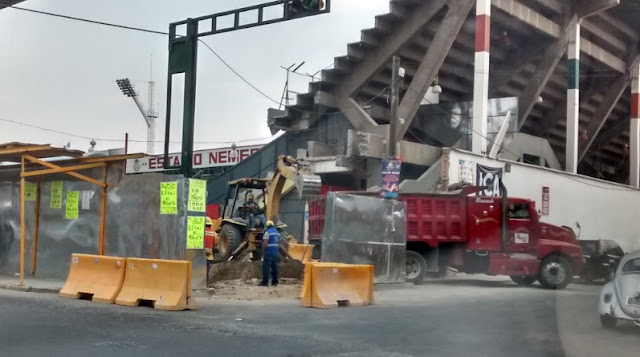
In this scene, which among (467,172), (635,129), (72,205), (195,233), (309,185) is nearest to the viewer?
(195,233)

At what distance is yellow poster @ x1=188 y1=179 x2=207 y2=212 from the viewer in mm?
14570

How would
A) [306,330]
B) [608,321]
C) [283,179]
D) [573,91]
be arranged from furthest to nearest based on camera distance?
[573,91], [283,179], [608,321], [306,330]

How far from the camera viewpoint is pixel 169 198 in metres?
14.7

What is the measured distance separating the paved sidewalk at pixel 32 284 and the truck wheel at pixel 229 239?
4348 millimetres

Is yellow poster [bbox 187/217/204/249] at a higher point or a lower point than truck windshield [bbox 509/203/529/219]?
lower

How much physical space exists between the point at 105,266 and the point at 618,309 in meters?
9.18

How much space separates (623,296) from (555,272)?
9001mm

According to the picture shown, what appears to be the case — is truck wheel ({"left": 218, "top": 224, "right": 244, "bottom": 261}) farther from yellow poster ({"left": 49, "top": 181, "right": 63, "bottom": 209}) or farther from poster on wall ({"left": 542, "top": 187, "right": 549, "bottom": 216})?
poster on wall ({"left": 542, "top": 187, "right": 549, "bottom": 216})

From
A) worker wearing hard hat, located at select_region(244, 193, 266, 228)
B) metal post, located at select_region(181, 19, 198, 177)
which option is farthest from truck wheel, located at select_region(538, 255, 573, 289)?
metal post, located at select_region(181, 19, 198, 177)

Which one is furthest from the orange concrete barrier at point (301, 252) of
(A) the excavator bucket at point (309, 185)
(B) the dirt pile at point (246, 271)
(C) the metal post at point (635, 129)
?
(C) the metal post at point (635, 129)

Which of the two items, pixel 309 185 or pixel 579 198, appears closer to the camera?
pixel 309 185

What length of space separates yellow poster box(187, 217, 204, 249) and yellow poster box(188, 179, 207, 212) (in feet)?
0.73

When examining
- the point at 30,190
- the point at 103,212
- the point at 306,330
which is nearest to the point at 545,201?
the point at 103,212

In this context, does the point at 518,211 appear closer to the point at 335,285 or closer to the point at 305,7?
the point at 335,285
